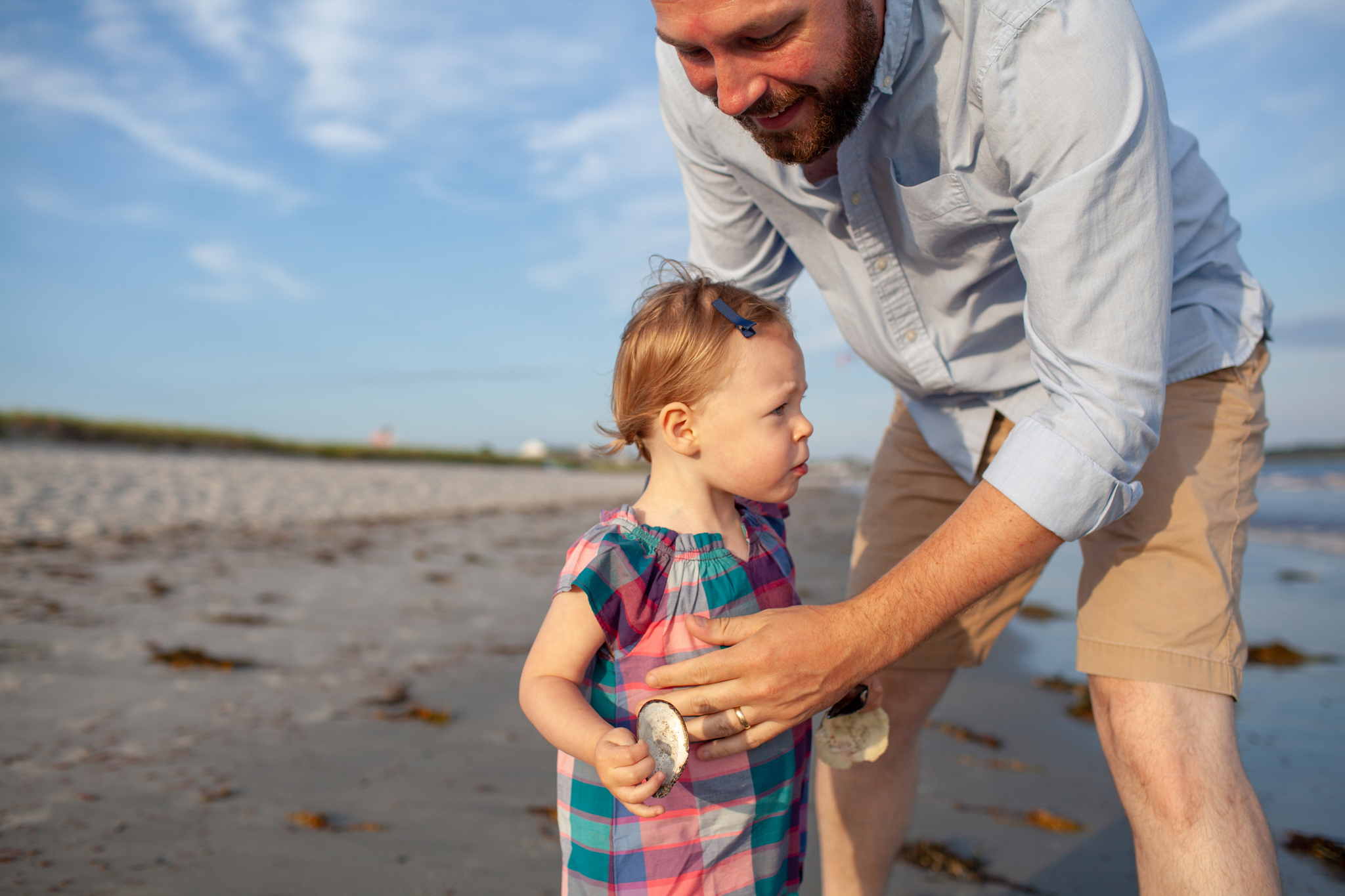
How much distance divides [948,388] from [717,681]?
1.02 metres

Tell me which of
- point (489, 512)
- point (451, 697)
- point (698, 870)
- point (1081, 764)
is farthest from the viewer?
point (489, 512)

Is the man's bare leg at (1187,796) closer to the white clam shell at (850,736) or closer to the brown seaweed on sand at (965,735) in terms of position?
the white clam shell at (850,736)

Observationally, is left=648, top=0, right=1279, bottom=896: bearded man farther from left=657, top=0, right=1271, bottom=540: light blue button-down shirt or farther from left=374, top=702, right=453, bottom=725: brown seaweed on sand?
left=374, top=702, right=453, bottom=725: brown seaweed on sand

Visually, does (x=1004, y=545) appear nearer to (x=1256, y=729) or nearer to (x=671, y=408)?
(x=671, y=408)

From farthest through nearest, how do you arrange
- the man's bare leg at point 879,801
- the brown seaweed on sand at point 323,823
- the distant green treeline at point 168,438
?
the distant green treeline at point 168,438 < the brown seaweed on sand at point 323,823 < the man's bare leg at point 879,801

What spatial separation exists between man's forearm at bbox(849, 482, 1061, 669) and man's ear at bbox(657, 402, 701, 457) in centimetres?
43

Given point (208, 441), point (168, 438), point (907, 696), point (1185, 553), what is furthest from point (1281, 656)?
point (208, 441)

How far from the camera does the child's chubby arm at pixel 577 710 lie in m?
1.19

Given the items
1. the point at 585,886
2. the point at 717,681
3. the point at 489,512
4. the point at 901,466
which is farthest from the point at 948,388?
the point at 489,512

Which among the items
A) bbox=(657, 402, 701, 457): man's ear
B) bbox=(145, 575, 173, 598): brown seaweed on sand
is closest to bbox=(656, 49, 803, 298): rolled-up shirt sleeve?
bbox=(657, 402, 701, 457): man's ear

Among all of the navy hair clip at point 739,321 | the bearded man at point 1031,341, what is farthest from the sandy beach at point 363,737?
the navy hair clip at point 739,321

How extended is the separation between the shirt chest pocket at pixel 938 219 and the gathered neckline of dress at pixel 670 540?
0.82 m

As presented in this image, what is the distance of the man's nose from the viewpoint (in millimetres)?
1558

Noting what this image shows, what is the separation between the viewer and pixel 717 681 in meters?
1.33
